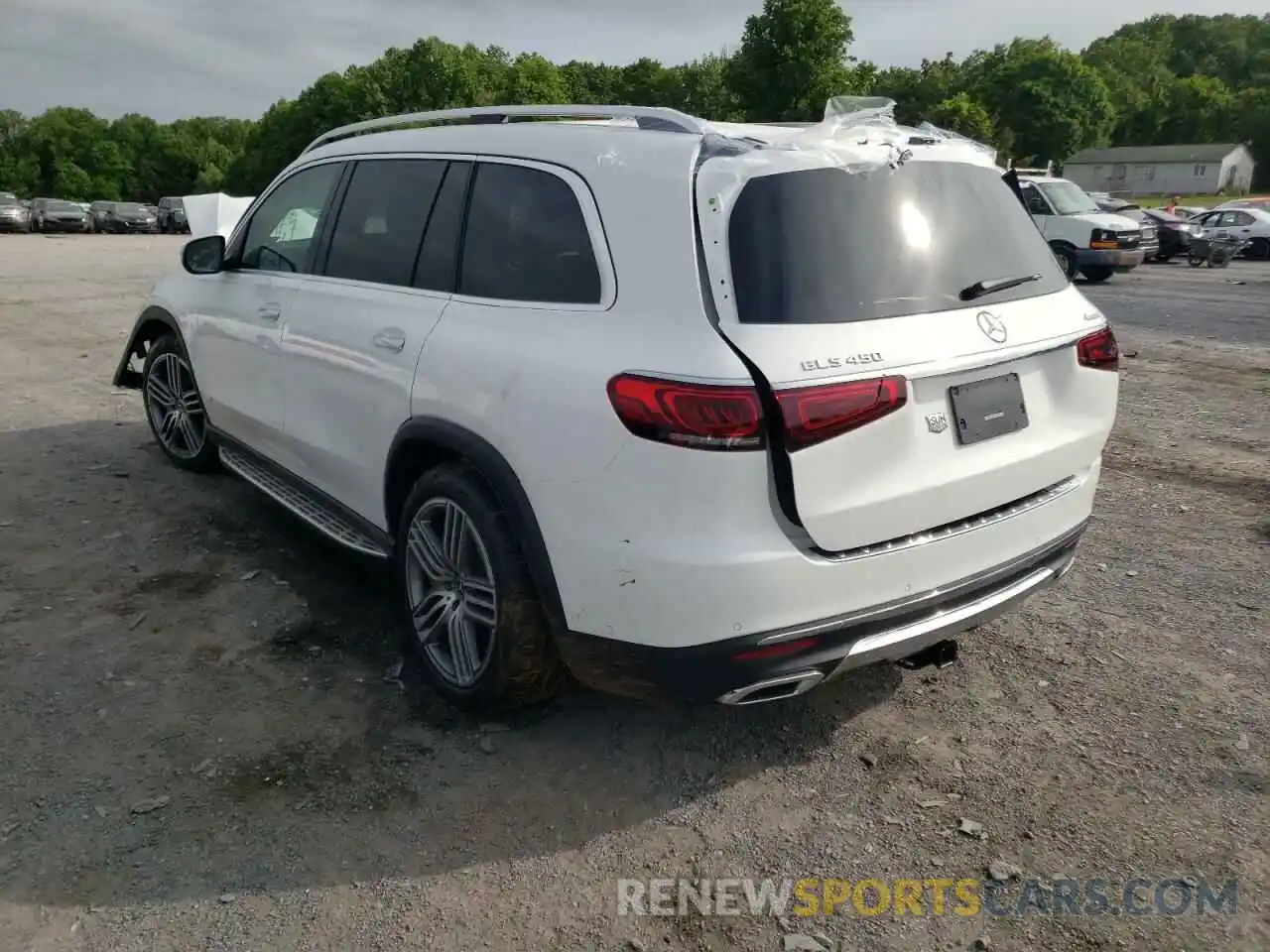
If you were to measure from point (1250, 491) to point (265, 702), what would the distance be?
5397 mm

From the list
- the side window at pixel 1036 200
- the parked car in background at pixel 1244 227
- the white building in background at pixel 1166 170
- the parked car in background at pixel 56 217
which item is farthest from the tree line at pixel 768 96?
the side window at pixel 1036 200

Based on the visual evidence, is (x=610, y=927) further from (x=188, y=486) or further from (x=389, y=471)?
(x=188, y=486)

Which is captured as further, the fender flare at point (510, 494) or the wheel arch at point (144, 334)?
the wheel arch at point (144, 334)

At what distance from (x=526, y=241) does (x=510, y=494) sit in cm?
82

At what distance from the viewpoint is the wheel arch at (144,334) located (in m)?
5.59

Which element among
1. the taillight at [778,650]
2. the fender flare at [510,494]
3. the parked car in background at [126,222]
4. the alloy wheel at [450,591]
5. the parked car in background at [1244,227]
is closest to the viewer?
the taillight at [778,650]

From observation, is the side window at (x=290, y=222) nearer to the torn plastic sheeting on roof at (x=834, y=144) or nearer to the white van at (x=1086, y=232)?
the torn plastic sheeting on roof at (x=834, y=144)

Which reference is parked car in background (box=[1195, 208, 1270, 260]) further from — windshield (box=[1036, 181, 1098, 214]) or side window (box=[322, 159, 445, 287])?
side window (box=[322, 159, 445, 287])

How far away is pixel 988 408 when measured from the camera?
285cm

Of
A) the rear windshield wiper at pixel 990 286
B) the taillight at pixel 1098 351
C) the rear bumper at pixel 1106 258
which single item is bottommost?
the rear bumper at pixel 1106 258

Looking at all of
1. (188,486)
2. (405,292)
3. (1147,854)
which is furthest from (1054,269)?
(188,486)

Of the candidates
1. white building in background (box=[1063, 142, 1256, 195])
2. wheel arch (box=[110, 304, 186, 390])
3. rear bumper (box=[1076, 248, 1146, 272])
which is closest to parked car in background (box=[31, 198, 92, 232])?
rear bumper (box=[1076, 248, 1146, 272])

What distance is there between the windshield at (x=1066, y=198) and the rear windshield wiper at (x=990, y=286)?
1740cm

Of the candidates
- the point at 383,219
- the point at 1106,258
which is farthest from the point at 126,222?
the point at 383,219
